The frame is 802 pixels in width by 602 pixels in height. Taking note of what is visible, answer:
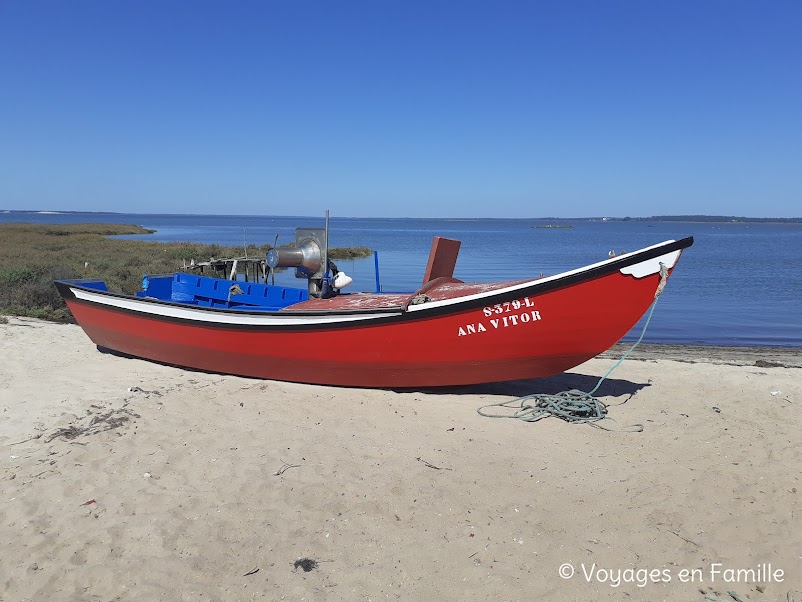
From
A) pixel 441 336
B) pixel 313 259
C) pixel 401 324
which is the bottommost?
pixel 441 336

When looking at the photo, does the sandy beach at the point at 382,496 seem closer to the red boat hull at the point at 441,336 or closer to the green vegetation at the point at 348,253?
the red boat hull at the point at 441,336

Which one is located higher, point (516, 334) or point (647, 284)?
point (647, 284)

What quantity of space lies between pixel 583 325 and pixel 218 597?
4.57 metres

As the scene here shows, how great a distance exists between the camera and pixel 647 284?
624 centimetres

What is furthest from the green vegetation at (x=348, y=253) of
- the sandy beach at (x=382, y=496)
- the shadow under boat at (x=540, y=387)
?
the sandy beach at (x=382, y=496)

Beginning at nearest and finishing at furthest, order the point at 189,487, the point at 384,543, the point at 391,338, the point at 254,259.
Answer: the point at 384,543
the point at 189,487
the point at 391,338
the point at 254,259

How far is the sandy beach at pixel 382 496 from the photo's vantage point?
148 inches

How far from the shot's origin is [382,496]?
4.80m

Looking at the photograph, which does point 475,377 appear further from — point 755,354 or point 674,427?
point 755,354

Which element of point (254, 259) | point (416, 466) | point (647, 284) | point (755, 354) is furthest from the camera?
point (755, 354)

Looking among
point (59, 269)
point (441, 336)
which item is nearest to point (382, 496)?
point (441, 336)

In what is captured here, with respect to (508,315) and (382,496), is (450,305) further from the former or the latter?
(382,496)

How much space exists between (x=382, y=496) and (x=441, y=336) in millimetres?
2374

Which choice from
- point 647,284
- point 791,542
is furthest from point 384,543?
point 647,284
